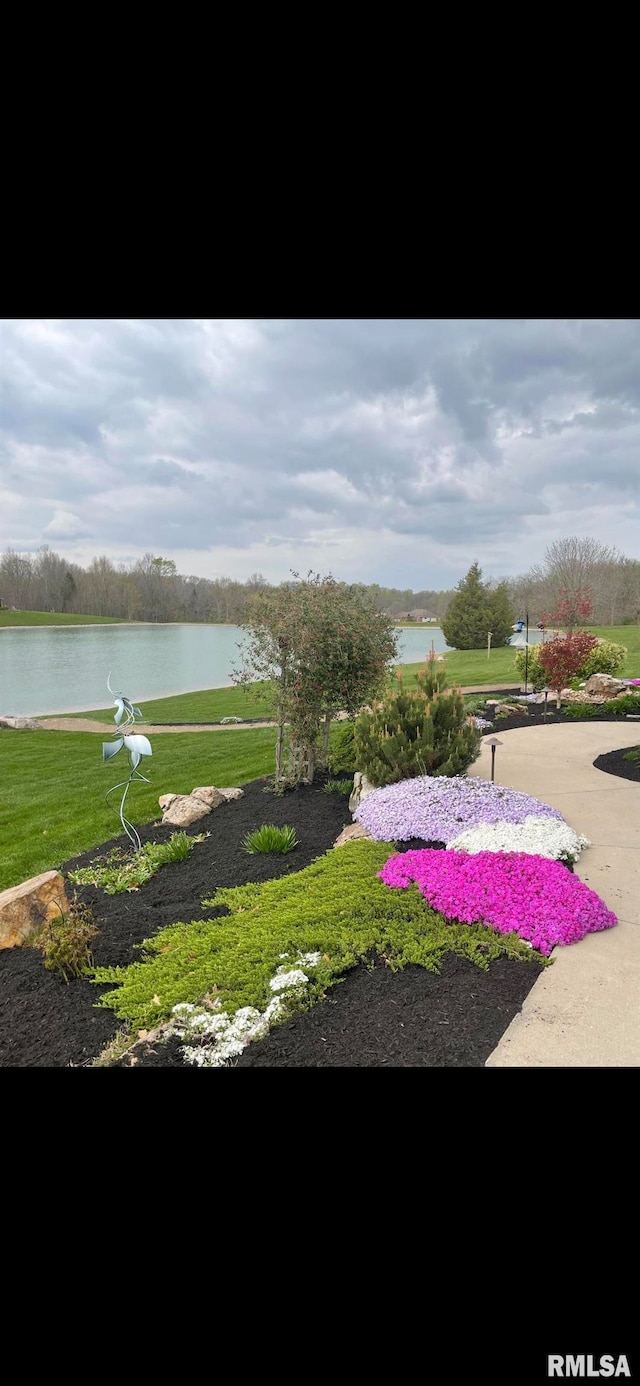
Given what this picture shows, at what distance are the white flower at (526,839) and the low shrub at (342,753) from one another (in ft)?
6.29

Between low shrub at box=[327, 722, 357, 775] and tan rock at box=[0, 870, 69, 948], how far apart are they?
2.81 metres

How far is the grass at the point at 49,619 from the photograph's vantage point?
21.9 meters

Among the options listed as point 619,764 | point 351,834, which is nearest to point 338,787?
point 351,834

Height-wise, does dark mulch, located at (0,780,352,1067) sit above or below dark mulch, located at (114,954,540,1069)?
below

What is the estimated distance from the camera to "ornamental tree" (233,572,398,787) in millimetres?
4672

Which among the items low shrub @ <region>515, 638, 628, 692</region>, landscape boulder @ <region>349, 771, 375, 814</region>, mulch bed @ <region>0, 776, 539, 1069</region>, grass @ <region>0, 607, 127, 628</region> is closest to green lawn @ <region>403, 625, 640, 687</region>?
low shrub @ <region>515, 638, 628, 692</region>

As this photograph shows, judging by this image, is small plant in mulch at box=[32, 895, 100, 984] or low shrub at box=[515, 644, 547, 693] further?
low shrub at box=[515, 644, 547, 693]

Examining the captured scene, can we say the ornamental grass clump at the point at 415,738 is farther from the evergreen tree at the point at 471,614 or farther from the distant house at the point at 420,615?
the evergreen tree at the point at 471,614

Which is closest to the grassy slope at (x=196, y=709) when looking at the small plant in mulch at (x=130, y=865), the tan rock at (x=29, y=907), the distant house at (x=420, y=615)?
the small plant in mulch at (x=130, y=865)

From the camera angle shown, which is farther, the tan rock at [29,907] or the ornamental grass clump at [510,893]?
the tan rock at [29,907]

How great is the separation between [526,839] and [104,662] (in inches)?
647

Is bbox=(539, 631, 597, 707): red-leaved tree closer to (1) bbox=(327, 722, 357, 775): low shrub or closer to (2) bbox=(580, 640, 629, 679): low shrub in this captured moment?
(2) bbox=(580, 640, 629, 679): low shrub

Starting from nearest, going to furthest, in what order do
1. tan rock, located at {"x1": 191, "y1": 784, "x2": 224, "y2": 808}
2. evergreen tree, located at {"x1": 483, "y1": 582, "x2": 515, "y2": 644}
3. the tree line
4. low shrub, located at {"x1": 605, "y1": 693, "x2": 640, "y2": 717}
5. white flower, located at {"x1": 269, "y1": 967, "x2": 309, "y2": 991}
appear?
white flower, located at {"x1": 269, "y1": 967, "x2": 309, "y2": 991} → tan rock, located at {"x1": 191, "y1": 784, "x2": 224, "y2": 808} → low shrub, located at {"x1": 605, "y1": 693, "x2": 640, "y2": 717} → the tree line → evergreen tree, located at {"x1": 483, "y1": 582, "x2": 515, "y2": 644}
